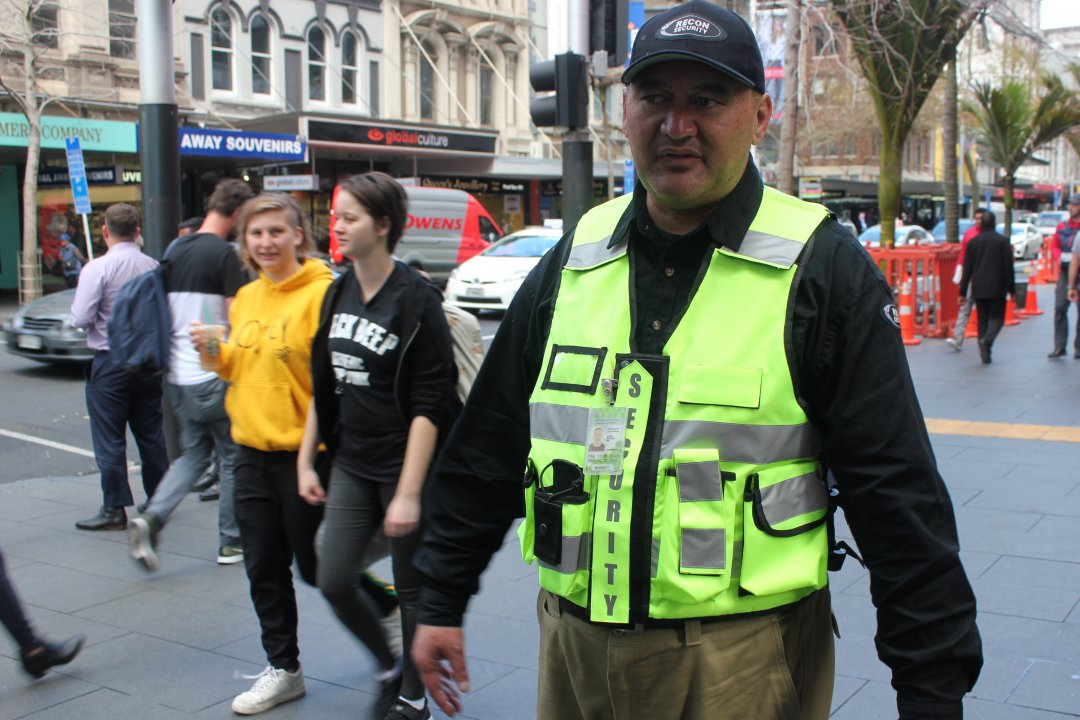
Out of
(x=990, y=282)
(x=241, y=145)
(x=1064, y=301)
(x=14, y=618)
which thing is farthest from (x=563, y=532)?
(x=241, y=145)

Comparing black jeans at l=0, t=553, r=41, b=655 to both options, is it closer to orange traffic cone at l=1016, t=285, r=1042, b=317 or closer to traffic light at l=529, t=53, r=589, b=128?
traffic light at l=529, t=53, r=589, b=128

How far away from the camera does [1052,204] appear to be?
78750 millimetres

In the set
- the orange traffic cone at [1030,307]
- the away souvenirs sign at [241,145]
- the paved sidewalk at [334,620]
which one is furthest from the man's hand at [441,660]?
the away souvenirs sign at [241,145]

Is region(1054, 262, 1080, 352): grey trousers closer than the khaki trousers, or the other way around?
the khaki trousers

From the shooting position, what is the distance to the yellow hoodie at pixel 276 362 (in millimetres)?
4102

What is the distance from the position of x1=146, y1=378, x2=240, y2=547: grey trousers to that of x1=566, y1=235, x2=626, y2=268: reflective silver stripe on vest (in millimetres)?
3872

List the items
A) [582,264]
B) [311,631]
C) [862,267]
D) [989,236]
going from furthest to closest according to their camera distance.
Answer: [989,236], [311,631], [582,264], [862,267]

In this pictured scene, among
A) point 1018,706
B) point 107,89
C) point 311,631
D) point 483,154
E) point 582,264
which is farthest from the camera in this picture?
point 483,154

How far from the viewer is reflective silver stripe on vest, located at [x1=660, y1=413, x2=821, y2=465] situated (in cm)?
189

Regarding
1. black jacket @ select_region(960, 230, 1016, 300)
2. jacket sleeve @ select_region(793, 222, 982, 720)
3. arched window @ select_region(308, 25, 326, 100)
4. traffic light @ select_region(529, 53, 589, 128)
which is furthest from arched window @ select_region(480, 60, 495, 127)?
jacket sleeve @ select_region(793, 222, 982, 720)

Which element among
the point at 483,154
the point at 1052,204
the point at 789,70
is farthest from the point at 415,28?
the point at 1052,204

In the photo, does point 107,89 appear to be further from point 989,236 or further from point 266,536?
point 266,536

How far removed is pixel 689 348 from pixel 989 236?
12.4 meters

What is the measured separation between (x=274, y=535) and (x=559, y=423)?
2.29 metres
